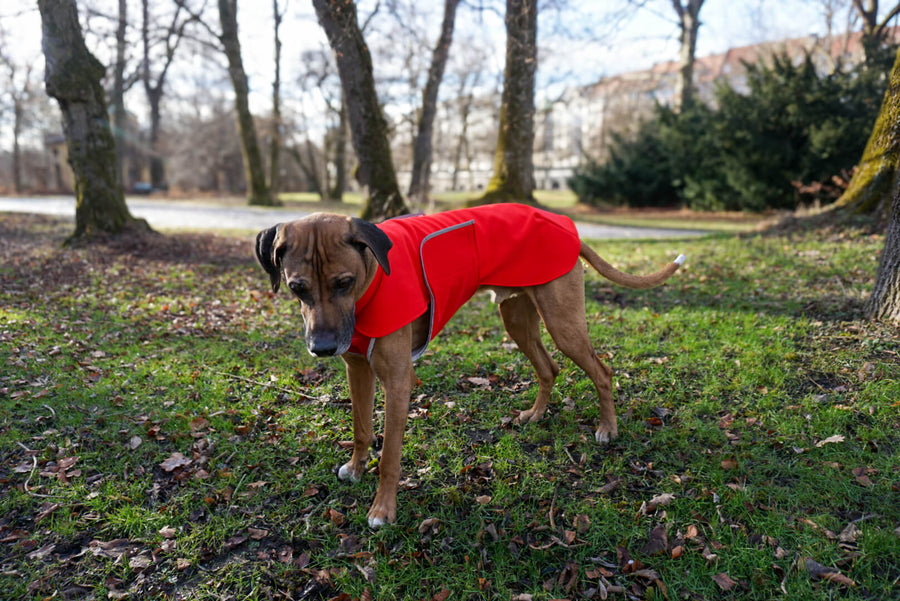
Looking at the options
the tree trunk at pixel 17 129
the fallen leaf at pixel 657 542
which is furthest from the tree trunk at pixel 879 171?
the tree trunk at pixel 17 129

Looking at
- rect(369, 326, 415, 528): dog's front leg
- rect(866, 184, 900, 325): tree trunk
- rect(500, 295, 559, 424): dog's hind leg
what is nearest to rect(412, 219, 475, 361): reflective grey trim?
rect(369, 326, 415, 528): dog's front leg

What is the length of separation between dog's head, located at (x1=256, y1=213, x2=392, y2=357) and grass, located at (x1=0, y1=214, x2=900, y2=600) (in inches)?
50.9

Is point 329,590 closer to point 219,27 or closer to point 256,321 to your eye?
point 256,321

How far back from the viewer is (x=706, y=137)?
19828 millimetres

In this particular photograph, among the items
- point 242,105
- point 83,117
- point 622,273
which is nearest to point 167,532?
point 622,273

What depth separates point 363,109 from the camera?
11781 millimetres

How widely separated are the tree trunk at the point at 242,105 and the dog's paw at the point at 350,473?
79.4 feet

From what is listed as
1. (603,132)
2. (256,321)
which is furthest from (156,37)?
(603,132)

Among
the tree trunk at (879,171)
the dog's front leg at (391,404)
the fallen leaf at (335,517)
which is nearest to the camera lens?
the dog's front leg at (391,404)

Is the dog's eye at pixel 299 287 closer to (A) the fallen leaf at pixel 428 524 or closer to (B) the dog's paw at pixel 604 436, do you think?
(A) the fallen leaf at pixel 428 524

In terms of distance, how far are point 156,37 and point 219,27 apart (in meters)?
4.34

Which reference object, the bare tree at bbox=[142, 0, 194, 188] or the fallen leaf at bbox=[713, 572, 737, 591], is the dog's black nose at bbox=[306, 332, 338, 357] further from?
the bare tree at bbox=[142, 0, 194, 188]

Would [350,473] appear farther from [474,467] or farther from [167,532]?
[167,532]

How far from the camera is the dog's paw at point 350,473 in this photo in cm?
357
